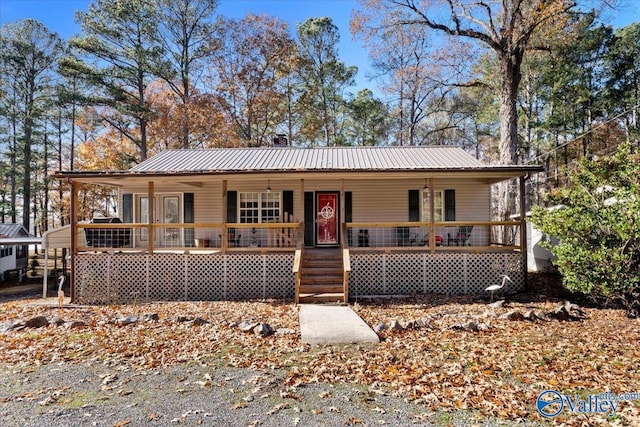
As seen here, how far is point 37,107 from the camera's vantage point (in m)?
25.5

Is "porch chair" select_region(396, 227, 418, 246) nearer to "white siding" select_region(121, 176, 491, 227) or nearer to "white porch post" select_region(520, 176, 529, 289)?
"white siding" select_region(121, 176, 491, 227)

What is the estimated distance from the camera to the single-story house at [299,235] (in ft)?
35.2

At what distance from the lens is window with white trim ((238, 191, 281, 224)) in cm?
1362

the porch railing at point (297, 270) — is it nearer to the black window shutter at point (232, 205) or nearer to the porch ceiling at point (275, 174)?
the porch ceiling at point (275, 174)

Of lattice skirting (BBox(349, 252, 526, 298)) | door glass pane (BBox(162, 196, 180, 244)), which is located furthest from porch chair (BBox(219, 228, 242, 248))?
lattice skirting (BBox(349, 252, 526, 298))

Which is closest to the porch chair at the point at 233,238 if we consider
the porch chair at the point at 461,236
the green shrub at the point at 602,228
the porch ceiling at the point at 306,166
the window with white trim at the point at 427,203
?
the porch ceiling at the point at 306,166

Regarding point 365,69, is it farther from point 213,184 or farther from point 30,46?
point 30,46

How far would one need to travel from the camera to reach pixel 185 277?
11.0 meters

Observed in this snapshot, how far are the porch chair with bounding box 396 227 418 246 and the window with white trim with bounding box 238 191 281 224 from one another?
426 cm

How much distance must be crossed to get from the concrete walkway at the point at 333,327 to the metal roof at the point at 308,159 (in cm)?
509

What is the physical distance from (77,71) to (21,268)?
38.0 feet

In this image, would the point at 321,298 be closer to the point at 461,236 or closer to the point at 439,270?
the point at 439,270

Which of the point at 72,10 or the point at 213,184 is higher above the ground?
the point at 72,10

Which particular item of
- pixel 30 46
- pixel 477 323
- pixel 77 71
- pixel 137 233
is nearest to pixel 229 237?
pixel 137 233
